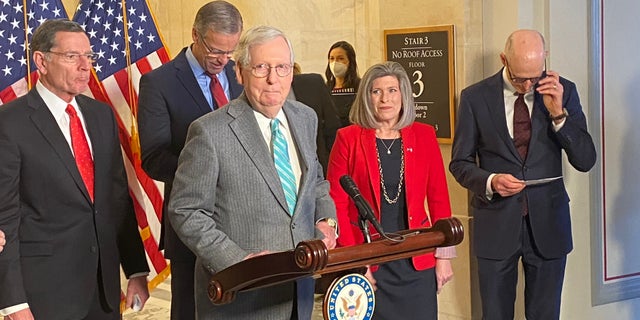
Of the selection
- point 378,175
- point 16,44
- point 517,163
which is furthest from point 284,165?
point 16,44

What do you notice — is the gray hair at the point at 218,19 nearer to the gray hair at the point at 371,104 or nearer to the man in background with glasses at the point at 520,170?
the gray hair at the point at 371,104

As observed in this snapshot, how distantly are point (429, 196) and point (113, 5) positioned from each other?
239 cm

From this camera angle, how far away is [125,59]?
18.7 ft

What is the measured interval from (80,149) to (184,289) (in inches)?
29.7

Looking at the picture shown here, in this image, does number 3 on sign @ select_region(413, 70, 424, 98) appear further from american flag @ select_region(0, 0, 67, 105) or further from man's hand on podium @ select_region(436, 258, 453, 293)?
american flag @ select_region(0, 0, 67, 105)

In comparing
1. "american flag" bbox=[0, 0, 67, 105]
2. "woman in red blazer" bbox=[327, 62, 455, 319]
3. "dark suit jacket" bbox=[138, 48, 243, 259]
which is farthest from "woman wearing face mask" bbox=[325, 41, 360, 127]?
"dark suit jacket" bbox=[138, 48, 243, 259]

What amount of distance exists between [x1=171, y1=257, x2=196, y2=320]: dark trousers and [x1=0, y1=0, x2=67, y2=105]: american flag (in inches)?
69.5

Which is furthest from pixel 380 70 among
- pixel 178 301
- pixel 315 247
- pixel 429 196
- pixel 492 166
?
pixel 315 247

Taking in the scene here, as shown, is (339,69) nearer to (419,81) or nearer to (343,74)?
(343,74)

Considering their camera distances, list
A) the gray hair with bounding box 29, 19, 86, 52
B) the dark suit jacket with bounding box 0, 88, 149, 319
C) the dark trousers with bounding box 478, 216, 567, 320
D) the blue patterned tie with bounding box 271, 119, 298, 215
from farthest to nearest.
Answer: the dark trousers with bounding box 478, 216, 567, 320 < the gray hair with bounding box 29, 19, 86, 52 < the dark suit jacket with bounding box 0, 88, 149, 319 < the blue patterned tie with bounding box 271, 119, 298, 215

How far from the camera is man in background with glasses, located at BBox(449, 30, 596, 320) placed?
482 centimetres

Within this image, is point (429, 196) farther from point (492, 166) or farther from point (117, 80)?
point (117, 80)

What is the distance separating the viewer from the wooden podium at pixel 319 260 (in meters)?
2.54

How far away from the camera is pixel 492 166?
194 inches
